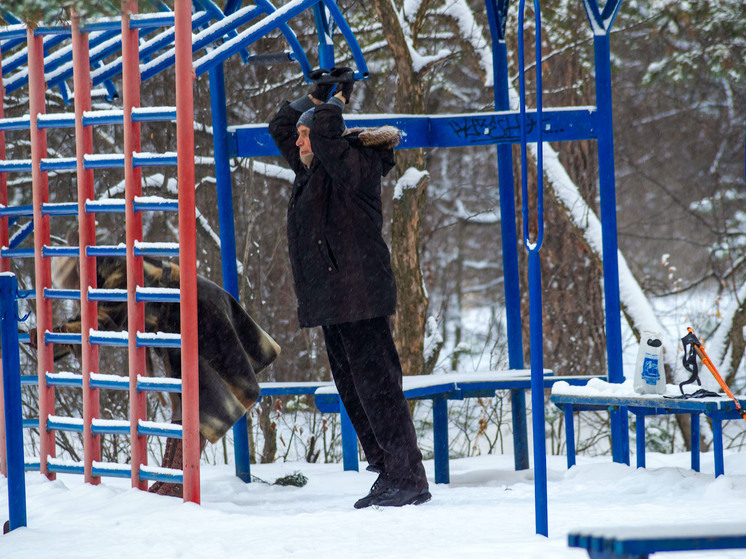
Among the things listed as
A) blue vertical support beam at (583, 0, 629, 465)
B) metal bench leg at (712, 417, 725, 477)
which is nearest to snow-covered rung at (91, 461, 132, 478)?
blue vertical support beam at (583, 0, 629, 465)

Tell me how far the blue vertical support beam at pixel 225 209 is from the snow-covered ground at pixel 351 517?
0.71 feet

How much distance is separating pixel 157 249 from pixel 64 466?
1125 mm

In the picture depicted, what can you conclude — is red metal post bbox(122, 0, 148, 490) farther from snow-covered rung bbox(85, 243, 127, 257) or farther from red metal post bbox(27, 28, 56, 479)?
red metal post bbox(27, 28, 56, 479)

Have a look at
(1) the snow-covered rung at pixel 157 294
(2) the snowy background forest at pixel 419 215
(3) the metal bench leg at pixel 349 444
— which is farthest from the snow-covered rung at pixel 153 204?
(2) the snowy background forest at pixel 419 215

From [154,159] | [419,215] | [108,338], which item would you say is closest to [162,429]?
[108,338]

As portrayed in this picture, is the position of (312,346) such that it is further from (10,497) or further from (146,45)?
(10,497)

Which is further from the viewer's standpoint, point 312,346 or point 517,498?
point 312,346

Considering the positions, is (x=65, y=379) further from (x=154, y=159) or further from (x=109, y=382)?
(x=154, y=159)

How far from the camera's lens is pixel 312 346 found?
8.38 meters

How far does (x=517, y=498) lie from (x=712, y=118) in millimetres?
10732

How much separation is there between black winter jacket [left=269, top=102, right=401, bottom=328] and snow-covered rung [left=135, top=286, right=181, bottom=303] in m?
0.56

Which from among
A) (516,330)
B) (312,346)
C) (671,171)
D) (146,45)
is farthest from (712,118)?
(146,45)

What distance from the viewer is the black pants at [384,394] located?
3.85 meters

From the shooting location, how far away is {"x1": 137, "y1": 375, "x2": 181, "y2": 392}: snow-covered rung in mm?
3711
